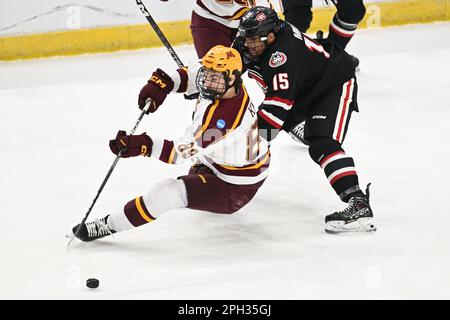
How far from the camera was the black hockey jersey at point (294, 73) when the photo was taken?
3750 millimetres

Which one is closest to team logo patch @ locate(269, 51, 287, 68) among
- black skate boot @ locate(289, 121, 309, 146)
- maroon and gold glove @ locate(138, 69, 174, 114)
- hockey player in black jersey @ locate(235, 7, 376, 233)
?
hockey player in black jersey @ locate(235, 7, 376, 233)

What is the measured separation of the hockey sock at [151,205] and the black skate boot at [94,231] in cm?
2

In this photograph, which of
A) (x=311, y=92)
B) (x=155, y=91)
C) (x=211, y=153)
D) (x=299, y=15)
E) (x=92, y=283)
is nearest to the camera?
(x=92, y=283)

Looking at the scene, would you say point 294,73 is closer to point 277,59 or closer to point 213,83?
point 277,59

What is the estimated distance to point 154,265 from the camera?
3.44 m

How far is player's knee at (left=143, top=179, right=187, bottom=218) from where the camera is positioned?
3.53 meters

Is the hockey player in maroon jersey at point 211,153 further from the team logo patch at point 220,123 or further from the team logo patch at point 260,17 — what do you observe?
the team logo patch at point 260,17

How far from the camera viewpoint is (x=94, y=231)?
3600mm

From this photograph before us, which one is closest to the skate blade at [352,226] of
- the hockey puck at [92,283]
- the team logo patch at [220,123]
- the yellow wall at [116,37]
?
the team logo patch at [220,123]

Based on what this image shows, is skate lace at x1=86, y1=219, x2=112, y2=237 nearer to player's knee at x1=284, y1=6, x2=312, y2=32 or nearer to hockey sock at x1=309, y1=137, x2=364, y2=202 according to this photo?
hockey sock at x1=309, y1=137, x2=364, y2=202

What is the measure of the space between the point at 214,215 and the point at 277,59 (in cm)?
66

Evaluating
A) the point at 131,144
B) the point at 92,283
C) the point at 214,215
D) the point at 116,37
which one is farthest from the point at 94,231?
the point at 116,37

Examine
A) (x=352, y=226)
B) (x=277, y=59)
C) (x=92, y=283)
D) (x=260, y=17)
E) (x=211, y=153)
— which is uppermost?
(x=260, y=17)
